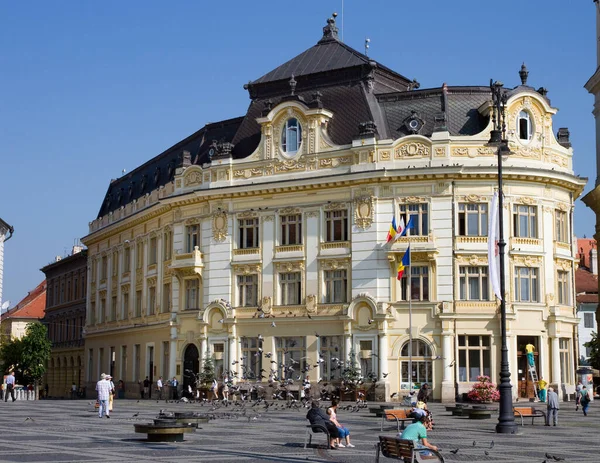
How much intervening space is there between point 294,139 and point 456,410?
75.0 feet

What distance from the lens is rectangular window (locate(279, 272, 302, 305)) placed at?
5844cm

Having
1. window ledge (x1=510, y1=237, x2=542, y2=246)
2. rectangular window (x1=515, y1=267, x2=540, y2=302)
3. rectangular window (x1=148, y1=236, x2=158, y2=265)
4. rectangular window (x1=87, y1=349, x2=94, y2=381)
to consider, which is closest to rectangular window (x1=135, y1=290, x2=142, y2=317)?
rectangular window (x1=148, y1=236, x2=158, y2=265)

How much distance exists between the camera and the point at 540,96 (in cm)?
5691

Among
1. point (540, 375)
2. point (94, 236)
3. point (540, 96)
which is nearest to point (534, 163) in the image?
point (540, 96)

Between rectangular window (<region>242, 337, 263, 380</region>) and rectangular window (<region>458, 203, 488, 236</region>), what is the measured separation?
44.5 ft

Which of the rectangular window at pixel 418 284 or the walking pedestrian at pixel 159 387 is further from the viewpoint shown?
the walking pedestrian at pixel 159 387

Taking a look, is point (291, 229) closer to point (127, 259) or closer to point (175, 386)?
point (175, 386)

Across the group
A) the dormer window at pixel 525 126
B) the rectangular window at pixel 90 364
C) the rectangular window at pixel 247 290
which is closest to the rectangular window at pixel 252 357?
the rectangular window at pixel 247 290

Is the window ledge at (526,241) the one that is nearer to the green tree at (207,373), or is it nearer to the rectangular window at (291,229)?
the rectangular window at (291,229)

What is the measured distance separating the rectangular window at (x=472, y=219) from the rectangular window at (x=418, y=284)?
9.51ft

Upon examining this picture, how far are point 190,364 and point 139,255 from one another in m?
11.2

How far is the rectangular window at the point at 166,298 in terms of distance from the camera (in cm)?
6475

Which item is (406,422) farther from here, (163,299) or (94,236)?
(94,236)

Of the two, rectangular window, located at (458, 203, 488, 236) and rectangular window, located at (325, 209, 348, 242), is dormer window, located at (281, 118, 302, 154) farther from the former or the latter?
rectangular window, located at (458, 203, 488, 236)
